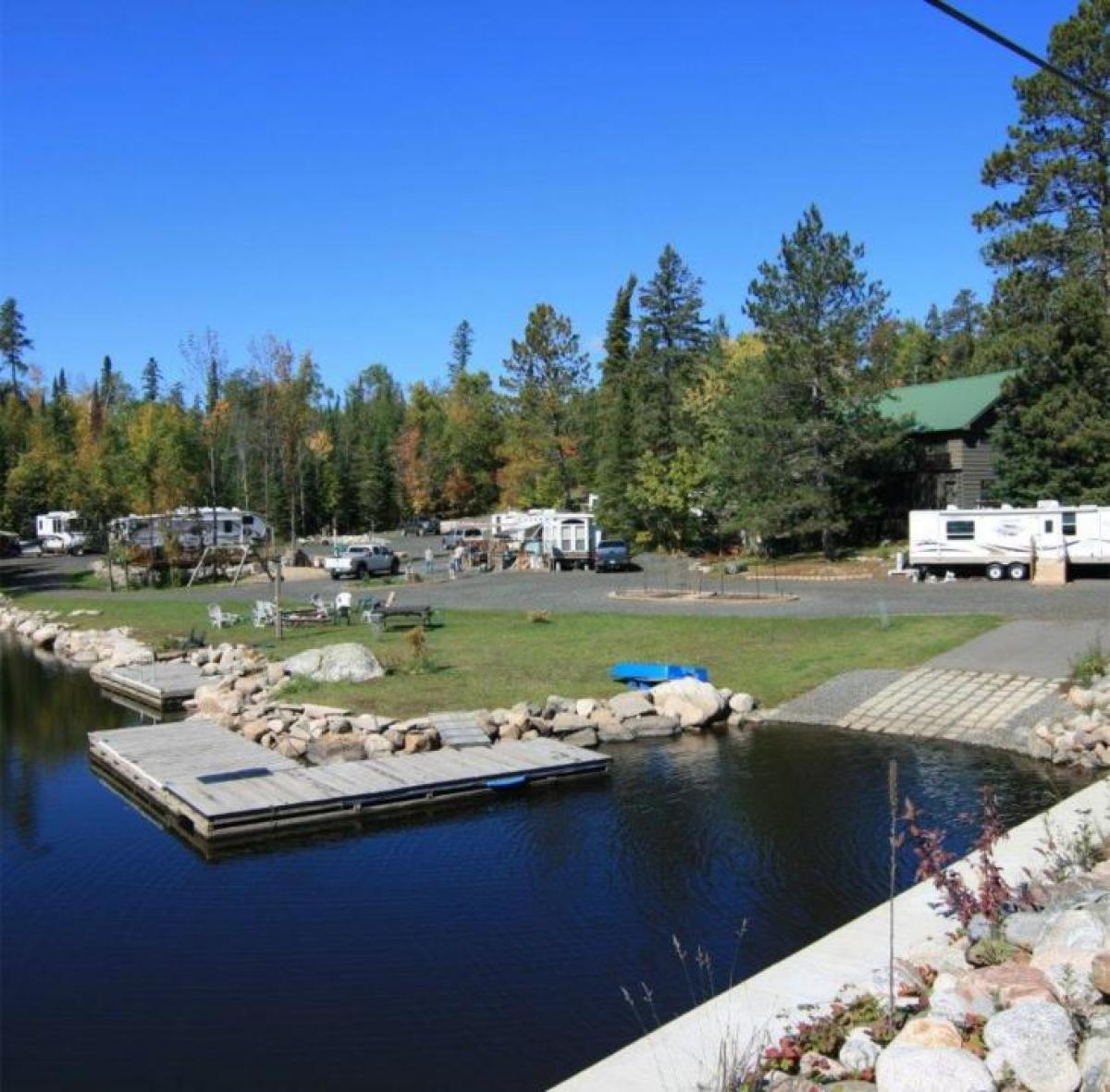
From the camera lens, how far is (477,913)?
424 inches

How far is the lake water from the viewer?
8297 millimetres

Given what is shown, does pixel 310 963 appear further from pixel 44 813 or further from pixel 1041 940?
pixel 44 813

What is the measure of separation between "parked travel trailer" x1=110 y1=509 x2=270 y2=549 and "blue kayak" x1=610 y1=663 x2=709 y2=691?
28550mm

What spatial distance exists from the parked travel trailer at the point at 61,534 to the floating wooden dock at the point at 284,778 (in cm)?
5178

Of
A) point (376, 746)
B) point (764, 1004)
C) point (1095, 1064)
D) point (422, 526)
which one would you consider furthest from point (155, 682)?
point (422, 526)

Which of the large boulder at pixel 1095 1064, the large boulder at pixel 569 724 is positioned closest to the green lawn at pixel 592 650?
the large boulder at pixel 569 724

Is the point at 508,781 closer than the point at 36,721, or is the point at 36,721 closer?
the point at 508,781

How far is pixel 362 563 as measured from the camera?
154ft

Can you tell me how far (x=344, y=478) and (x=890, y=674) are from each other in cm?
7016

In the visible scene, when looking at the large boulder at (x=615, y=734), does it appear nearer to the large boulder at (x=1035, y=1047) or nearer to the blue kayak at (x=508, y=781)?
the blue kayak at (x=508, y=781)

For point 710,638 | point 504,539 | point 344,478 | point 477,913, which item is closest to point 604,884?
point 477,913

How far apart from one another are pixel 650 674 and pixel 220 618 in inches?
601

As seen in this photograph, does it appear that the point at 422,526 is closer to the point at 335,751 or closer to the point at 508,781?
the point at 335,751

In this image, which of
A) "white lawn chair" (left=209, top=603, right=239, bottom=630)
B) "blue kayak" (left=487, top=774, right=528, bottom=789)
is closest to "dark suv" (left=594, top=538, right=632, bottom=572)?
"white lawn chair" (left=209, top=603, right=239, bottom=630)
